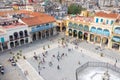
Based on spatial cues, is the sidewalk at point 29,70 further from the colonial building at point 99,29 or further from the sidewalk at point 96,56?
the colonial building at point 99,29

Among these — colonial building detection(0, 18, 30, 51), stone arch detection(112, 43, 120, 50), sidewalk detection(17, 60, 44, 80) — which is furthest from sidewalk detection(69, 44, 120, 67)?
colonial building detection(0, 18, 30, 51)

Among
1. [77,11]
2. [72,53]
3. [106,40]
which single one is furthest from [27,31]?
[77,11]

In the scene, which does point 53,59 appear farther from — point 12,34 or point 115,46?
point 115,46

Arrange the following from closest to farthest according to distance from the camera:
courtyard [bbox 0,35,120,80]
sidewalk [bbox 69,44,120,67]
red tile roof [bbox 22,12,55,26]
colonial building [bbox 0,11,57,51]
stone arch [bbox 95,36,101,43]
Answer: courtyard [bbox 0,35,120,80] < sidewalk [bbox 69,44,120,67] < colonial building [bbox 0,11,57,51] < stone arch [bbox 95,36,101,43] < red tile roof [bbox 22,12,55,26]

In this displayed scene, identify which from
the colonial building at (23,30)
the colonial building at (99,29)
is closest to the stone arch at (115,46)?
the colonial building at (99,29)

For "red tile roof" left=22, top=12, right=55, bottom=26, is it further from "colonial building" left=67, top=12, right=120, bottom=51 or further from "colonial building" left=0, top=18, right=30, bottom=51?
"colonial building" left=67, top=12, right=120, bottom=51

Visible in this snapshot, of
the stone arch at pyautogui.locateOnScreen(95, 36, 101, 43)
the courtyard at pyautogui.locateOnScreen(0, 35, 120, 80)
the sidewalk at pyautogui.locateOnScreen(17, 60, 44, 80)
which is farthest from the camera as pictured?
the stone arch at pyautogui.locateOnScreen(95, 36, 101, 43)

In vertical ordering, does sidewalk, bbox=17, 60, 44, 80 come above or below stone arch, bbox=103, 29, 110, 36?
below

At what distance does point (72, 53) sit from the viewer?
46000 millimetres

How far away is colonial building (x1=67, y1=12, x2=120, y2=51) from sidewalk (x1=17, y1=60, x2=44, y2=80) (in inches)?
999

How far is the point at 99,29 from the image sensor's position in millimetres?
51656

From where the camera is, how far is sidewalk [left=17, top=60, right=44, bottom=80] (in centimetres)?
3303

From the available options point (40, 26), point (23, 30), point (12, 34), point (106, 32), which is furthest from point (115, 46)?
point (12, 34)

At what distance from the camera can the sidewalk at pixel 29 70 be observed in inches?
1300
